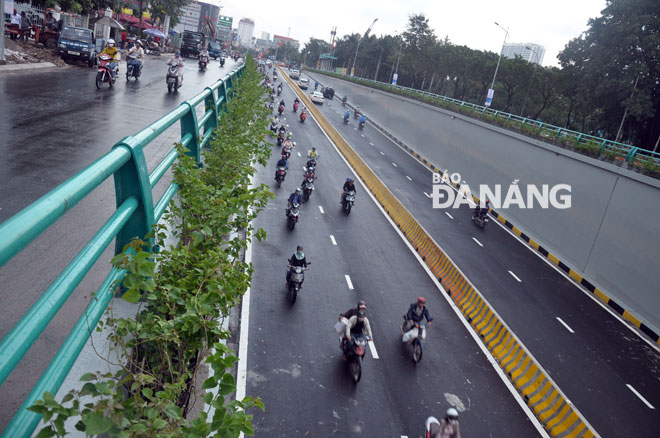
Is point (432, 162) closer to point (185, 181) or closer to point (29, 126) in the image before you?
point (29, 126)

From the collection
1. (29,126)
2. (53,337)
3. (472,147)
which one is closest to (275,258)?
(29,126)

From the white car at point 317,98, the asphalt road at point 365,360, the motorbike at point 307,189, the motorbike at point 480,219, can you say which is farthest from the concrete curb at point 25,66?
the white car at point 317,98

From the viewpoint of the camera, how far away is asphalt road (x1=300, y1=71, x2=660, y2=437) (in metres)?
13.1

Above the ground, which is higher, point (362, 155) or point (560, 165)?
point (560, 165)

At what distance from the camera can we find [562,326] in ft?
57.2

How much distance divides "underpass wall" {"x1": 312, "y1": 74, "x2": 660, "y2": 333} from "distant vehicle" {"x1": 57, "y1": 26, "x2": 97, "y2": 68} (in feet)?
78.0

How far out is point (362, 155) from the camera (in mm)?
41594

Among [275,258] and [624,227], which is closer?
[275,258]

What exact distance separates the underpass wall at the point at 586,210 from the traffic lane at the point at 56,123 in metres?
18.8

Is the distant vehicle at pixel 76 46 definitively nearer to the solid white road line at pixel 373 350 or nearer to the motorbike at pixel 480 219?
the motorbike at pixel 480 219

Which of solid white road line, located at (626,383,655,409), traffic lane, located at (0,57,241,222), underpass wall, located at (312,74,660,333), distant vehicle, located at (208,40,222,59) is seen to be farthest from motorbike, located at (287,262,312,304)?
distant vehicle, located at (208,40,222,59)

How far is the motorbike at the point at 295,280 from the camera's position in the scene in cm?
1452

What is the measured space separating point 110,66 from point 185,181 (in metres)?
18.3

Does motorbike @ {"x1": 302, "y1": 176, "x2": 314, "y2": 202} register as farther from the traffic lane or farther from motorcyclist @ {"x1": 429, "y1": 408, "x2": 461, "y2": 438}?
motorcyclist @ {"x1": 429, "y1": 408, "x2": 461, "y2": 438}
